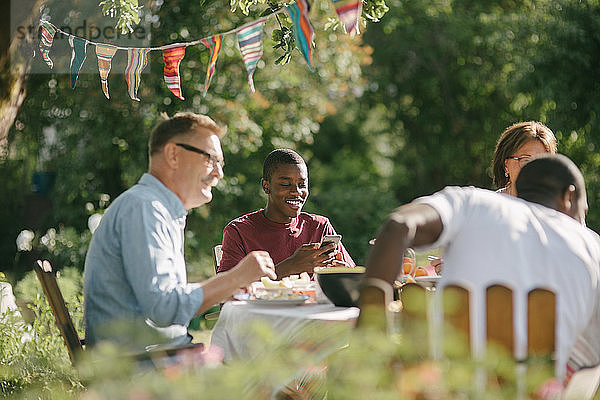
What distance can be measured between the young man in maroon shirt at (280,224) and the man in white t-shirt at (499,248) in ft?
6.81

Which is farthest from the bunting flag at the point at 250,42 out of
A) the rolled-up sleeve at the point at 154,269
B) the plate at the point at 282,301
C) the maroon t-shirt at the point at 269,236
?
the rolled-up sleeve at the point at 154,269

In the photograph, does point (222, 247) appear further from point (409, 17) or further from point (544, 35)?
point (409, 17)

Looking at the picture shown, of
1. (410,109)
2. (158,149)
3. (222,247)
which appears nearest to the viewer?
(158,149)

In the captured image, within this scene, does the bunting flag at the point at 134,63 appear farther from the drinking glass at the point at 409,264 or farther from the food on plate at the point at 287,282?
the drinking glass at the point at 409,264

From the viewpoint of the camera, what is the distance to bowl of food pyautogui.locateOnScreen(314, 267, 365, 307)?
3.19 meters

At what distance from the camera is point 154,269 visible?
291 centimetres

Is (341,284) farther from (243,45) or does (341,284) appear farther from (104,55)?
(104,55)

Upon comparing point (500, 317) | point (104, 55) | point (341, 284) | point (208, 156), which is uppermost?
point (104, 55)

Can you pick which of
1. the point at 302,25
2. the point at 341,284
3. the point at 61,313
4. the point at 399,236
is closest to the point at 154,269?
the point at 61,313

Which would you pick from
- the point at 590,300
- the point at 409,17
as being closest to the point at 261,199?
the point at 409,17

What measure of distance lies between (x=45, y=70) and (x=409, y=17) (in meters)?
9.28

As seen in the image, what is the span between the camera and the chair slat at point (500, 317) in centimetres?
199

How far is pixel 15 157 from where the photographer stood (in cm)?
1116

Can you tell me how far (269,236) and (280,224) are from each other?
4.4 inches
